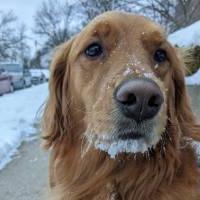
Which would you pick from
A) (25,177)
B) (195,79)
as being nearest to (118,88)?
(25,177)

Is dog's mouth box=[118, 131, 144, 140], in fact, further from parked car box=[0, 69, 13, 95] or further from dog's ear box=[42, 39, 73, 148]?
parked car box=[0, 69, 13, 95]

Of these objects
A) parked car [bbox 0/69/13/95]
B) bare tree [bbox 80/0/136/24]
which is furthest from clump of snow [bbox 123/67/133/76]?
parked car [bbox 0/69/13/95]

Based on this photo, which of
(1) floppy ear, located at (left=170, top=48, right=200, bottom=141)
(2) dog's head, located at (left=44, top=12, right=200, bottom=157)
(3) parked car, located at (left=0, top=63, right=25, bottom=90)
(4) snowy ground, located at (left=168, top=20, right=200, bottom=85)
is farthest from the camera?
(3) parked car, located at (left=0, top=63, right=25, bottom=90)

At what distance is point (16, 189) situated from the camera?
6.36 metres

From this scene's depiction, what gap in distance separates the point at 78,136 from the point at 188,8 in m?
19.0

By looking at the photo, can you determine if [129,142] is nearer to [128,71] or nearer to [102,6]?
[128,71]

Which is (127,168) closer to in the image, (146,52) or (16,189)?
(146,52)

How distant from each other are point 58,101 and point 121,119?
3.74 ft

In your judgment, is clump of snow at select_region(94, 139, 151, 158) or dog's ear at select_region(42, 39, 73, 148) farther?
dog's ear at select_region(42, 39, 73, 148)

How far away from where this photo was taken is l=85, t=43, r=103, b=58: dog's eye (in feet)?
10.9

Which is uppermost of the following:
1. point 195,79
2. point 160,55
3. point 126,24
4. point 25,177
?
point 126,24

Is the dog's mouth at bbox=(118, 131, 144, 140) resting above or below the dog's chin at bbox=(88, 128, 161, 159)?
above

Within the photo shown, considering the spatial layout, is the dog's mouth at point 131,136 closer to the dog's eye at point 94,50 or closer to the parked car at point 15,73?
the dog's eye at point 94,50

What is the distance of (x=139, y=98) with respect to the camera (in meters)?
2.54
